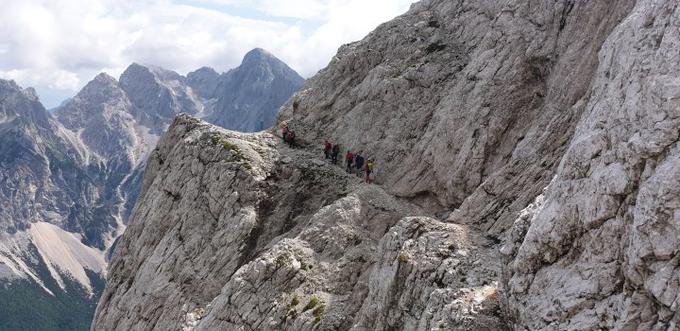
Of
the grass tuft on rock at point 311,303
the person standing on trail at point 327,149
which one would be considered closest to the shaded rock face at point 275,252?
the grass tuft on rock at point 311,303

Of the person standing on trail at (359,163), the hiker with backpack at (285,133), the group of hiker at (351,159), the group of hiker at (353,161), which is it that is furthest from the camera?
the hiker with backpack at (285,133)

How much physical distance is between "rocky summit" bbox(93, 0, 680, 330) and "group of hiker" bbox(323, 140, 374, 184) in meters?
1.02

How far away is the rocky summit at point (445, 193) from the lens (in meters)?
20.3

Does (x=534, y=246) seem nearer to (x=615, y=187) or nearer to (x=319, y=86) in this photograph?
(x=615, y=187)

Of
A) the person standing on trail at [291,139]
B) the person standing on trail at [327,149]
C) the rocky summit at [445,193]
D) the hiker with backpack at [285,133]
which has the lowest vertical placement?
the rocky summit at [445,193]

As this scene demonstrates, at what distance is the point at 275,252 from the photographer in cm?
4238

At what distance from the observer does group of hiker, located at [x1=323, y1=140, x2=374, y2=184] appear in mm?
52219

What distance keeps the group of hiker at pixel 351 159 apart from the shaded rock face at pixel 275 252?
112 centimetres

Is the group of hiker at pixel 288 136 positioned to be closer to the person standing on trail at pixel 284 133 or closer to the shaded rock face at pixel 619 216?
the person standing on trail at pixel 284 133

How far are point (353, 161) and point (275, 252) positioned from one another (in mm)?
16493

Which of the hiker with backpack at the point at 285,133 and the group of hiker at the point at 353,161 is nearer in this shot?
the group of hiker at the point at 353,161

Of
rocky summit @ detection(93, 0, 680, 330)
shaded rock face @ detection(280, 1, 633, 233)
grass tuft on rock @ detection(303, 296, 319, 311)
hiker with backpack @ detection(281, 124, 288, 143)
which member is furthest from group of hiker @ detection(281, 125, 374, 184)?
grass tuft on rock @ detection(303, 296, 319, 311)

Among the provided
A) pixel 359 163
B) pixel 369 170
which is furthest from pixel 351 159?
pixel 369 170

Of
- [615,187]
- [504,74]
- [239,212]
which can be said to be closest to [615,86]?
[615,187]
